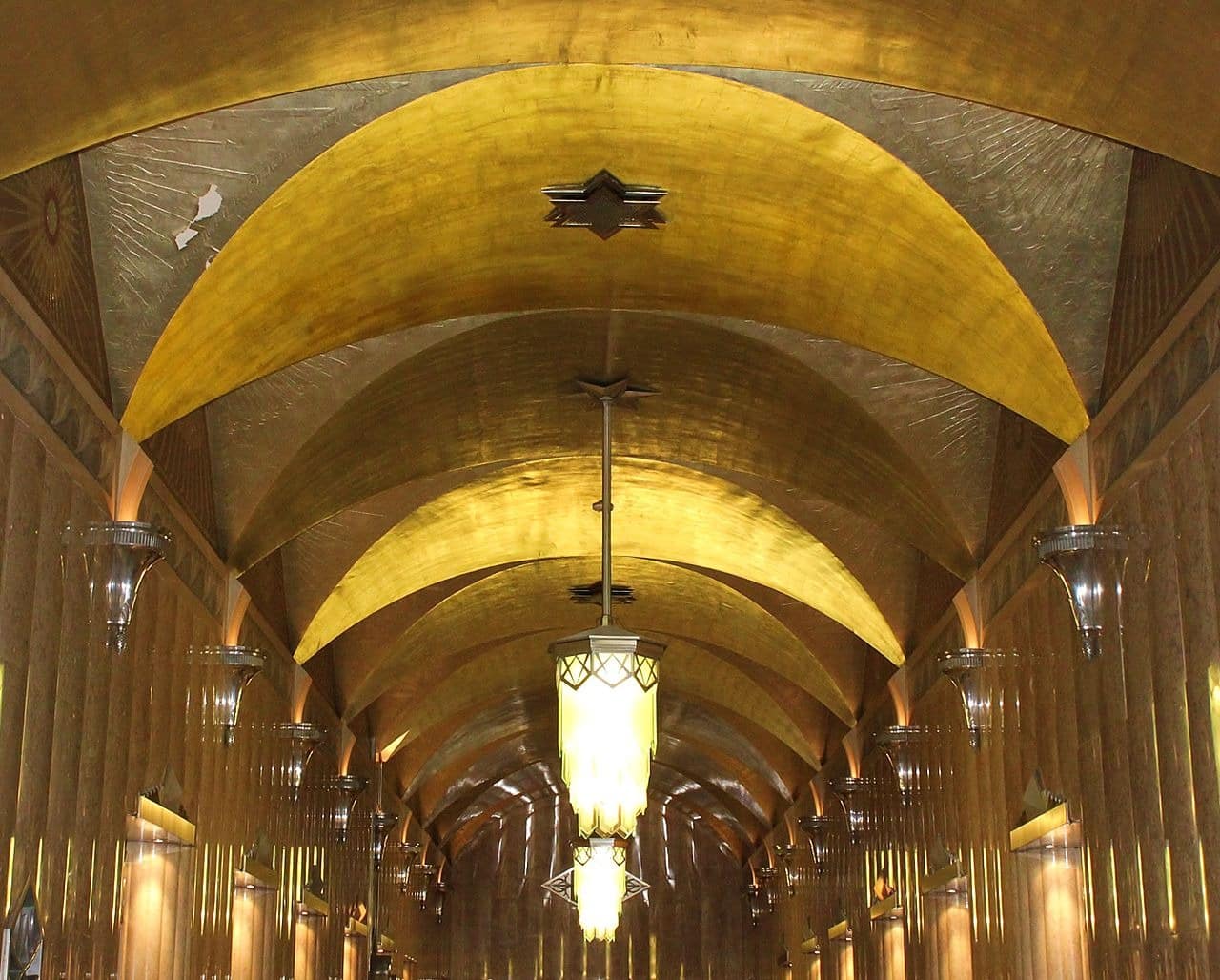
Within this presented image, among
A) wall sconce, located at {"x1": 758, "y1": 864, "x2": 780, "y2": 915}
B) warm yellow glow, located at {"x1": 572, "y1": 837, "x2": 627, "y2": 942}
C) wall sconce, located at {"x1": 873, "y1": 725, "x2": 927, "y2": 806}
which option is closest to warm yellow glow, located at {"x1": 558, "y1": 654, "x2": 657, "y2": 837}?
wall sconce, located at {"x1": 873, "y1": 725, "x2": 927, "y2": 806}

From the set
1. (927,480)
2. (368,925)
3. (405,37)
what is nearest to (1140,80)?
(405,37)

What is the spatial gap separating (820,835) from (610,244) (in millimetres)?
10745

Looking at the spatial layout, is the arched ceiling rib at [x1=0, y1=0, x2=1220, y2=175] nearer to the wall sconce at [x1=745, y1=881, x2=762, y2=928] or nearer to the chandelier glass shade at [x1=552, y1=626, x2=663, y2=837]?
the chandelier glass shade at [x1=552, y1=626, x2=663, y2=837]

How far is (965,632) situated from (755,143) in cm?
425

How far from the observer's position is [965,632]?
33.0ft

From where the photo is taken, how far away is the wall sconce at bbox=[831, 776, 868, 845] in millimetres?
14484

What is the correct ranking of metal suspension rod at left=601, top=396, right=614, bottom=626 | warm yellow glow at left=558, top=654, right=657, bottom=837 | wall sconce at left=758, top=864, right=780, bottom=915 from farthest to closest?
1. wall sconce at left=758, top=864, right=780, bottom=915
2. metal suspension rod at left=601, top=396, right=614, bottom=626
3. warm yellow glow at left=558, top=654, right=657, bottom=837

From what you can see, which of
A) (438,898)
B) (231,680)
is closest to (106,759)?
(231,680)

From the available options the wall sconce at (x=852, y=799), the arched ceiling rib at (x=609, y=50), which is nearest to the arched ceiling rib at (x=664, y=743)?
the wall sconce at (x=852, y=799)

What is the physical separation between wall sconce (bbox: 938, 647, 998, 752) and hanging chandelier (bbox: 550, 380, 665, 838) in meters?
2.27

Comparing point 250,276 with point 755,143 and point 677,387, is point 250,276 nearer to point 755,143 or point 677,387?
point 755,143

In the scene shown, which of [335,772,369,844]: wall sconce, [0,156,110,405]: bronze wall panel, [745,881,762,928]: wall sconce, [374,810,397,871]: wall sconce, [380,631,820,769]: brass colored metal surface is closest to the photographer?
[0,156,110,405]: bronze wall panel

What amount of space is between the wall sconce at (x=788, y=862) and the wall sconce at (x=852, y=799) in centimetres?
459

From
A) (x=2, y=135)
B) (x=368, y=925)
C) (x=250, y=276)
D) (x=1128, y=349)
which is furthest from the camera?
(x=368, y=925)
